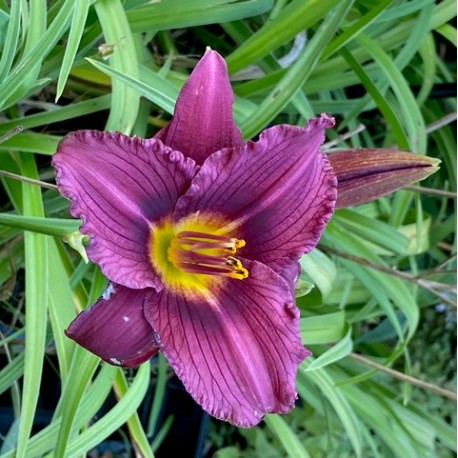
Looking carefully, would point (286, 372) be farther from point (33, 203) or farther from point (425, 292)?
point (425, 292)

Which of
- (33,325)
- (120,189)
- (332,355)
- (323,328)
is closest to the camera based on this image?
(120,189)

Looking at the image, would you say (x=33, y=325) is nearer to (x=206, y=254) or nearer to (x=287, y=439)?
(x=206, y=254)

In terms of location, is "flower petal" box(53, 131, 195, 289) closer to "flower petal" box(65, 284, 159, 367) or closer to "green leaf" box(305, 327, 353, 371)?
"flower petal" box(65, 284, 159, 367)

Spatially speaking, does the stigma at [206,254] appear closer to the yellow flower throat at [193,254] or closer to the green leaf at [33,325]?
the yellow flower throat at [193,254]

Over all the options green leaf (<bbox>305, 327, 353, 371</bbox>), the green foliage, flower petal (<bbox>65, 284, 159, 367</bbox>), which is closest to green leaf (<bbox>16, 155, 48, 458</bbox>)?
the green foliage

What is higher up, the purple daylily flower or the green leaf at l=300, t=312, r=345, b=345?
the purple daylily flower

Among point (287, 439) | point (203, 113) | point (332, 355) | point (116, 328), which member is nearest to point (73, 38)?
point (203, 113)

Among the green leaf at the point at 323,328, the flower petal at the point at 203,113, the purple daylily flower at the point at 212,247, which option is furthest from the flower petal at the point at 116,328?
the green leaf at the point at 323,328
